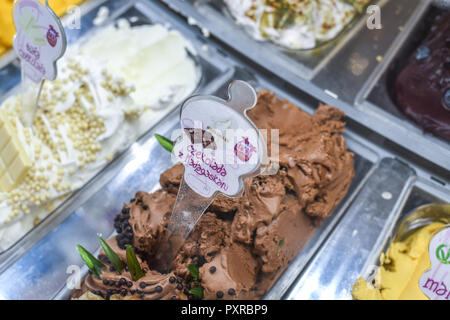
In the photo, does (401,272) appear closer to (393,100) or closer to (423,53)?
(393,100)

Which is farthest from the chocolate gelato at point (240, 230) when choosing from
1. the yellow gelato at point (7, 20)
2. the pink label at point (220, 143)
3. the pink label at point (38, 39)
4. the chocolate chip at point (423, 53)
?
the yellow gelato at point (7, 20)

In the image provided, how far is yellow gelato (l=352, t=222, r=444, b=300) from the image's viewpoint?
127cm

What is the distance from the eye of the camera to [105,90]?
1.74 m

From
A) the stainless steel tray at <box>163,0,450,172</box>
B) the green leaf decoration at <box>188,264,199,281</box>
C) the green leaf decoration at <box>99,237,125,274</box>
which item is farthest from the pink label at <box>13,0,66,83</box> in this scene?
the stainless steel tray at <box>163,0,450,172</box>

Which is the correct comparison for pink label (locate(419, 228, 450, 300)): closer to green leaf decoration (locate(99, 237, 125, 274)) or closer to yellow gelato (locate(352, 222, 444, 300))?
yellow gelato (locate(352, 222, 444, 300))

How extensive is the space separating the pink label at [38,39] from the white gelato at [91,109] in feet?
0.83

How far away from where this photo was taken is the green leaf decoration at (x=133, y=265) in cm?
117

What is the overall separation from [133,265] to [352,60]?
129 centimetres

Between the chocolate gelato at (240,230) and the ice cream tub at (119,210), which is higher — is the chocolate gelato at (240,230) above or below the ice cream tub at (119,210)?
above

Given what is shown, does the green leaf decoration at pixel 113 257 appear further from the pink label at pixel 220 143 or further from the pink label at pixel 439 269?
the pink label at pixel 439 269

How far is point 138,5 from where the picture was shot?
7.09 feet

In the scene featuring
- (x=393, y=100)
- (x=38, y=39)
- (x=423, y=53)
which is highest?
(x=38, y=39)

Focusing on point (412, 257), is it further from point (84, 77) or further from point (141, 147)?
point (84, 77)

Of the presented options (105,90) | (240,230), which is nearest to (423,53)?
(240,230)
